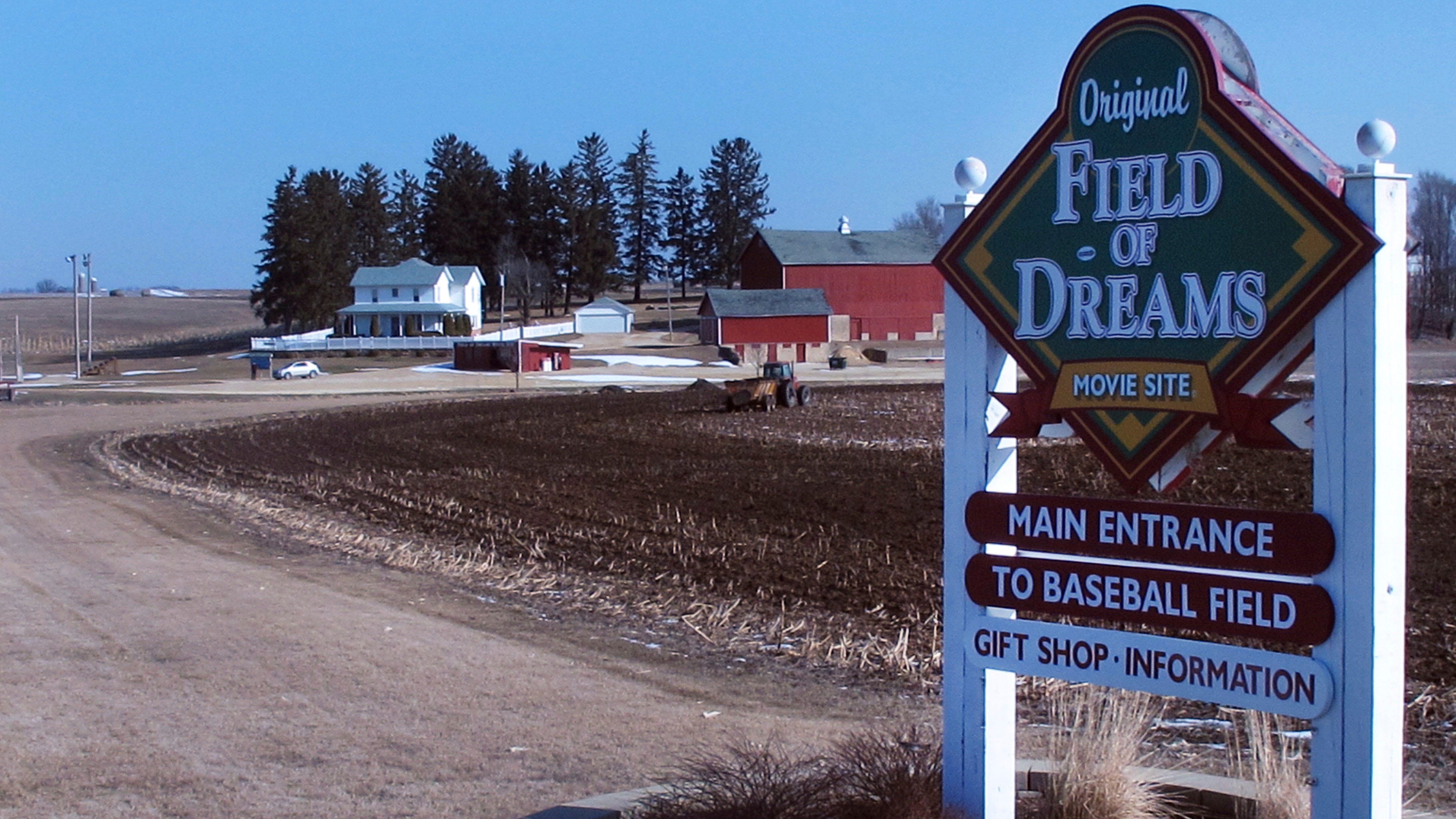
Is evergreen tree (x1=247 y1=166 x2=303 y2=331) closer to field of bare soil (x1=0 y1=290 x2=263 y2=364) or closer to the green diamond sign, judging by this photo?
field of bare soil (x1=0 y1=290 x2=263 y2=364)

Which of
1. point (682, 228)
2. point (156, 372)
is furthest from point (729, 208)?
point (156, 372)

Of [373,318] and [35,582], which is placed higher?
[373,318]

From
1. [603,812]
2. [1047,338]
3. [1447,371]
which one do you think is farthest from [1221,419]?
[1447,371]

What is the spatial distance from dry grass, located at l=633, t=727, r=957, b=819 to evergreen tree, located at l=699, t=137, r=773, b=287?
125313mm

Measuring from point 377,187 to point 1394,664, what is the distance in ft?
445

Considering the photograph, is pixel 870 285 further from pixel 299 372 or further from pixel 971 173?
pixel 971 173

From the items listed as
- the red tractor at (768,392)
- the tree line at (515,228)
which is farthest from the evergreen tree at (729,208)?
the red tractor at (768,392)

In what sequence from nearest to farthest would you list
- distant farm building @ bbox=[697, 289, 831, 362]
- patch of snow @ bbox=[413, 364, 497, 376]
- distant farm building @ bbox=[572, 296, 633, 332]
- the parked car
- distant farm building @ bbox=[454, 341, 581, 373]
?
patch of snow @ bbox=[413, 364, 497, 376] → distant farm building @ bbox=[454, 341, 581, 373] → the parked car → distant farm building @ bbox=[697, 289, 831, 362] → distant farm building @ bbox=[572, 296, 633, 332]

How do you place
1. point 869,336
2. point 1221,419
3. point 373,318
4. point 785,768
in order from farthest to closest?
point 373,318, point 869,336, point 785,768, point 1221,419

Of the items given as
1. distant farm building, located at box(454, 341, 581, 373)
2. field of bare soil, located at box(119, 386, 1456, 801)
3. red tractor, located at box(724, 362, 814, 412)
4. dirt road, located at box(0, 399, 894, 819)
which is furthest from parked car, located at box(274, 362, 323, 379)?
dirt road, located at box(0, 399, 894, 819)

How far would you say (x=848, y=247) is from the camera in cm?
9156

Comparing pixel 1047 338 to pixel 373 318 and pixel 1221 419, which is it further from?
pixel 373 318

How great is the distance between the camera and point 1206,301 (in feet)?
15.8

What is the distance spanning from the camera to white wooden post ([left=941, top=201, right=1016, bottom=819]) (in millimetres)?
5324
